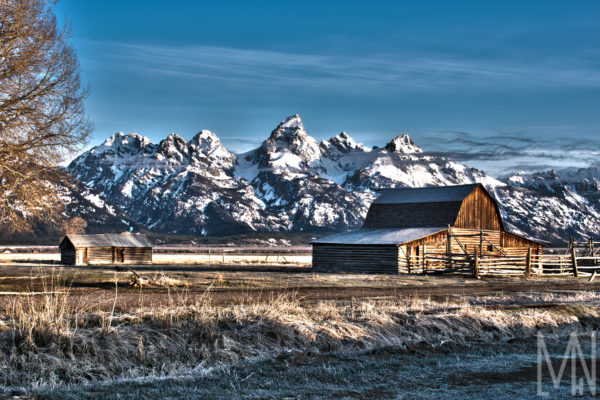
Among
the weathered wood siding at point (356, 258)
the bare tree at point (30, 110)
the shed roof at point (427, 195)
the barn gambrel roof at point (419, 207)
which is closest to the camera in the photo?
the bare tree at point (30, 110)

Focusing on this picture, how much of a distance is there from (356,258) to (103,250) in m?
35.5

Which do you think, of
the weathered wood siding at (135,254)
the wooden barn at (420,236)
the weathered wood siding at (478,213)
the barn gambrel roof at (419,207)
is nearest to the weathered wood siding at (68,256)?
the weathered wood siding at (135,254)

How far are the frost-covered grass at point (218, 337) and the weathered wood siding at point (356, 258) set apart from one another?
27046mm

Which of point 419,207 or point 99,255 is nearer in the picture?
point 419,207

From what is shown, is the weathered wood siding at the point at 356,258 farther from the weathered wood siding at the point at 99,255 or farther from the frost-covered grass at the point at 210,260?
the weathered wood siding at the point at 99,255

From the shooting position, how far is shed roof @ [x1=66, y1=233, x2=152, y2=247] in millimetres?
69625

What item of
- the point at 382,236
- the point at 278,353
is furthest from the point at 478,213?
the point at 278,353

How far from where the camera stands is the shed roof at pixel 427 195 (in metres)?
52.4

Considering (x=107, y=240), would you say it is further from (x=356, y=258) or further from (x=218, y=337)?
(x=218, y=337)

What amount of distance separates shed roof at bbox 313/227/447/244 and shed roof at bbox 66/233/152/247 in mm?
31066

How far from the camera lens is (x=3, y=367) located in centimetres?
1005

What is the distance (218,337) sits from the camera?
39.9 feet

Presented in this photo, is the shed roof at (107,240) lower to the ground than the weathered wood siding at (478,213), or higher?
lower

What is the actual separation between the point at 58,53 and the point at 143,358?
47.7 ft
